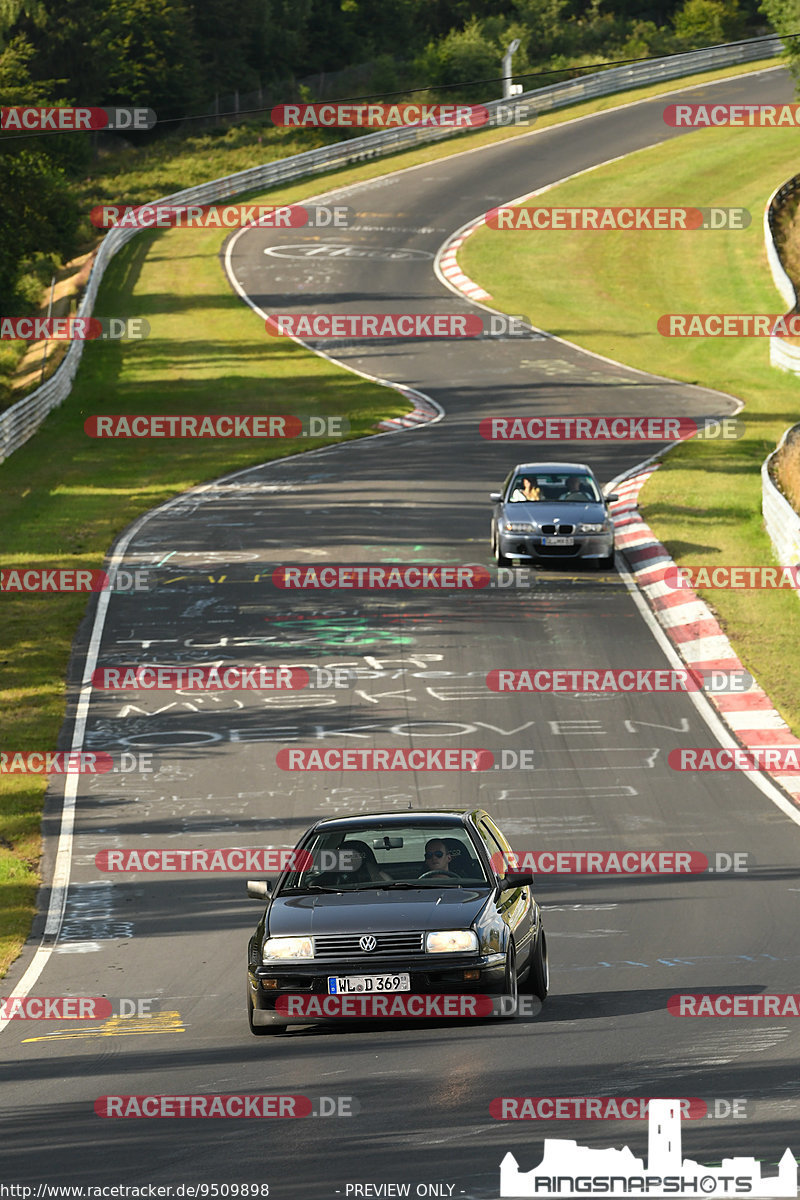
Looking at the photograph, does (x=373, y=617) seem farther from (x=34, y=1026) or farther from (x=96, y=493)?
(x=34, y=1026)

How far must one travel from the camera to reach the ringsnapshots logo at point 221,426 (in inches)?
1586

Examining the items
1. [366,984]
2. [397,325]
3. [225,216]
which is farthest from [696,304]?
[366,984]

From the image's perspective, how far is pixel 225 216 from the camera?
227ft

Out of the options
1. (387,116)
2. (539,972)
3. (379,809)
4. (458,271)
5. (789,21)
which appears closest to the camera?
(539,972)

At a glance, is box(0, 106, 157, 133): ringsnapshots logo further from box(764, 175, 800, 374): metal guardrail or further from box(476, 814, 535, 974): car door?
box(476, 814, 535, 974): car door

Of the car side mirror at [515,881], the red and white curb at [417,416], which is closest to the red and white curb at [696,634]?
the car side mirror at [515,881]

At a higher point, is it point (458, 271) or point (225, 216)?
point (225, 216)

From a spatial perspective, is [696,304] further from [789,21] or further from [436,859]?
[436,859]

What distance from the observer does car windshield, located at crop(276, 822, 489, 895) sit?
10594 millimetres

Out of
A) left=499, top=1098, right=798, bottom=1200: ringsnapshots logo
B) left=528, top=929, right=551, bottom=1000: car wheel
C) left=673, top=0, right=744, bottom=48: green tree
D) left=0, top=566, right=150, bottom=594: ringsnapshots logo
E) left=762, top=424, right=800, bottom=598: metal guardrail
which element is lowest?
left=0, top=566, right=150, bottom=594: ringsnapshots logo

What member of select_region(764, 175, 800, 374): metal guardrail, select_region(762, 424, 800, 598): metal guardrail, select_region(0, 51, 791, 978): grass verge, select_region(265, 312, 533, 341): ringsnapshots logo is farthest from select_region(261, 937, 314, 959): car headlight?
select_region(265, 312, 533, 341): ringsnapshots logo

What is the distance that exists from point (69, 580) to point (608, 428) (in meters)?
16.1

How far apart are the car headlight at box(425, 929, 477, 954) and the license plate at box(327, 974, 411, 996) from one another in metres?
0.21

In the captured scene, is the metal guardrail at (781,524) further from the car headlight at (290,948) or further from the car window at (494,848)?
the car headlight at (290,948)
